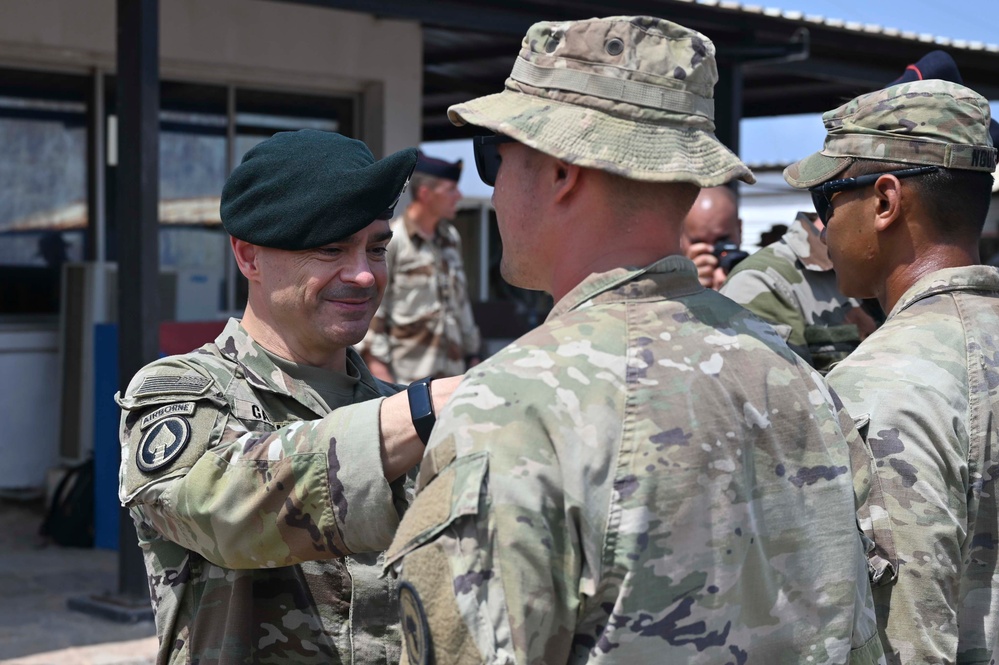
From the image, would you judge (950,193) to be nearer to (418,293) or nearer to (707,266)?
(707,266)

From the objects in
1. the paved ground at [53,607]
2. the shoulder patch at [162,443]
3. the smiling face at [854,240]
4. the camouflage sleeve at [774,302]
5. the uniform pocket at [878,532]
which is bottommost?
the paved ground at [53,607]

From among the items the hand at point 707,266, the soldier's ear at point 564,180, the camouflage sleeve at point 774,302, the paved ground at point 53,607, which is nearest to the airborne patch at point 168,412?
the soldier's ear at point 564,180

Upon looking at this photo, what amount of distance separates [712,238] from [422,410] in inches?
123

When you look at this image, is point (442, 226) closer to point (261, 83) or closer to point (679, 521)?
point (261, 83)

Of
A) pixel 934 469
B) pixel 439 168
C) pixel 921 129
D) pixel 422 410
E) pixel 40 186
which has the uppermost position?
pixel 439 168

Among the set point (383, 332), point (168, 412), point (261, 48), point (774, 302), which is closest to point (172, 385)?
point (168, 412)

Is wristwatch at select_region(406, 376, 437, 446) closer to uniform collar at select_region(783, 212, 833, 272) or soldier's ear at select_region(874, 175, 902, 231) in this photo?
soldier's ear at select_region(874, 175, 902, 231)

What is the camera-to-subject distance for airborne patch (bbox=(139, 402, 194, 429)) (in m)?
1.82

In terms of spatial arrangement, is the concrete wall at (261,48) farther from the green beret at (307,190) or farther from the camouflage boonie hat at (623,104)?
the camouflage boonie hat at (623,104)

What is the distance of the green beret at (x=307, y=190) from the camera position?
201 centimetres

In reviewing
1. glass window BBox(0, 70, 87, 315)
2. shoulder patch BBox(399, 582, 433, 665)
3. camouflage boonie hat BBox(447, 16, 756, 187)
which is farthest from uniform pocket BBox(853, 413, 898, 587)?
glass window BBox(0, 70, 87, 315)

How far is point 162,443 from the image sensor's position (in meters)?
1.79

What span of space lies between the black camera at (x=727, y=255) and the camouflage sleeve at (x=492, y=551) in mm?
3249

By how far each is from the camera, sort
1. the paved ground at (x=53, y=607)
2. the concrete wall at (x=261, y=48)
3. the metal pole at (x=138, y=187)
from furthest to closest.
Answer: the concrete wall at (x=261, y=48)
the metal pole at (x=138, y=187)
the paved ground at (x=53, y=607)
